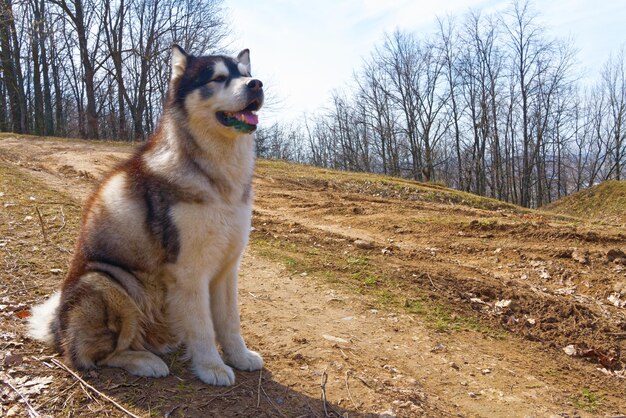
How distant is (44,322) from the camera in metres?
3.59

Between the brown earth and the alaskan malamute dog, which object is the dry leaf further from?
the alaskan malamute dog

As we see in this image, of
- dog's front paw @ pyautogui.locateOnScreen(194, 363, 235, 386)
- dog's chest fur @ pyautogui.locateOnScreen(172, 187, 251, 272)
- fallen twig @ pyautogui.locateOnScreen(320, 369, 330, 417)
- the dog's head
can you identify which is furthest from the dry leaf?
fallen twig @ pyautogui.locateOnScreen(320, 369, 330, 417)

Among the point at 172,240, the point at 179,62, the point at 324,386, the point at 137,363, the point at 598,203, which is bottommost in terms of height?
the point at 324,386

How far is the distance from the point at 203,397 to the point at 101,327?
782mm

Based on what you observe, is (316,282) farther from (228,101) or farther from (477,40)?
(477,40)

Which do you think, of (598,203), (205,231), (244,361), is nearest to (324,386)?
(244,361)

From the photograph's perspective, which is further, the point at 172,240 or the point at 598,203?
the point at 598,203

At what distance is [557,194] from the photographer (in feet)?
171

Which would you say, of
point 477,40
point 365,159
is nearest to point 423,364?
point 477,40

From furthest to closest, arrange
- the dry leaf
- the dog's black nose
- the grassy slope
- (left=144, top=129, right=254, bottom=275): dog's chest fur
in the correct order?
the grassy slope, the dry leaf, the dog's black nose, (left=144, top=129, right=254, bottom=275): dog's chest fur

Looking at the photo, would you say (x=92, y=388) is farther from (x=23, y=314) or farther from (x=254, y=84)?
(x=254, y=84)

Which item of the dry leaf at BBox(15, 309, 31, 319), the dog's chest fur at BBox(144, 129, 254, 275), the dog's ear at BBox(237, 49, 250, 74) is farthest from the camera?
the dry leaf at BBox(15, 309, 31, 319)

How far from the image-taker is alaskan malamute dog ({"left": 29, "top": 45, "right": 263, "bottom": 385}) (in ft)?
10.2

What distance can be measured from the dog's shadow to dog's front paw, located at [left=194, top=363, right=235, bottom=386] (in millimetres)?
37
